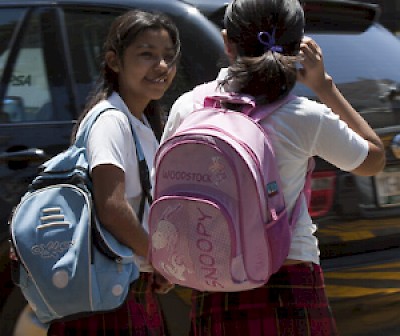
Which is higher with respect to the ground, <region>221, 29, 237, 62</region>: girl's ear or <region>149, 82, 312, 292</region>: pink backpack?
<region>221, 29, 237, 62</region>: girl's ear

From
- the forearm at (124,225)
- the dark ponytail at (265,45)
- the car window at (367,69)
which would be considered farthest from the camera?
the car window at (367,69)

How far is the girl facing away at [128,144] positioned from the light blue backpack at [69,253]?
47 millimetres

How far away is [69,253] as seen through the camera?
247cm

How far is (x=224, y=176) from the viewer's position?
216 cm

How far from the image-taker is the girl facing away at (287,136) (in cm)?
228

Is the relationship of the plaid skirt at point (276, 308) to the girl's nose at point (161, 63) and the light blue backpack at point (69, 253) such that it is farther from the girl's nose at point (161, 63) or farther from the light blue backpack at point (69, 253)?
the girl's nose at point (161, 63)

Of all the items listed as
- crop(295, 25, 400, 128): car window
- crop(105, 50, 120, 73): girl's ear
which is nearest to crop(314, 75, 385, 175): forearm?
crop(105, 50, 120, 73): girl's ear

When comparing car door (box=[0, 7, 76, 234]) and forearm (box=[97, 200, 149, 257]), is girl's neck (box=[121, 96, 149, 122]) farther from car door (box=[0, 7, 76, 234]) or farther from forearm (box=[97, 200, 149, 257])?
car door (box=[0, 7, 76, 234])

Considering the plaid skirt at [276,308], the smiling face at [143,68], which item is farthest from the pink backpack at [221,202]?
the smiling face at [143,68]

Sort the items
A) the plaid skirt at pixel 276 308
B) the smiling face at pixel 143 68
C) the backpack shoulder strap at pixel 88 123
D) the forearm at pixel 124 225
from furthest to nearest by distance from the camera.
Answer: the smiling face at pixel 143 68 → the backpack shoulder strap at pixel 88 123 → the forearm at pixel 124 225 → the plaid skirt at pixel 276 308

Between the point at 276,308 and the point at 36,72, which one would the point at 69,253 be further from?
the point at 36,72

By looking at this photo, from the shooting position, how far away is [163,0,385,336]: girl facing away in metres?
2.28

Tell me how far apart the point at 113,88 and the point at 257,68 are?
683 mm

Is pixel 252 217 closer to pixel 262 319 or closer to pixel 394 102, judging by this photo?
pixel 262 319
